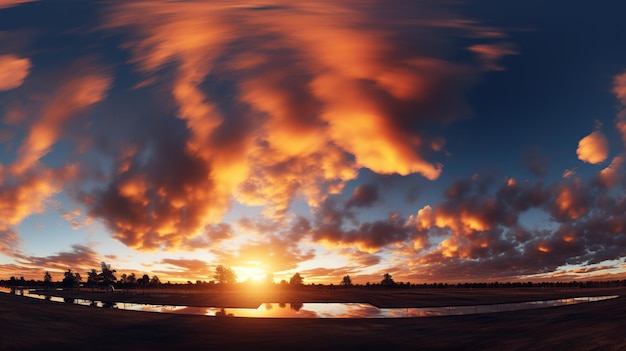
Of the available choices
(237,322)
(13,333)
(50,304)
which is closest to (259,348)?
(237,322)

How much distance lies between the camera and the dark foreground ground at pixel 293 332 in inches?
1247

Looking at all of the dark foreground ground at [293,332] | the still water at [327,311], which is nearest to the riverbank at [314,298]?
the still water at [327,311]

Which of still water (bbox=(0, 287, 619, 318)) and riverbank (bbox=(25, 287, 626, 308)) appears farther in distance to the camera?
riverbank (bbox=(25, 287, 626, 308))

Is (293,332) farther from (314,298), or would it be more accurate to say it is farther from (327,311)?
(314,298)

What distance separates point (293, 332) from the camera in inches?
1510

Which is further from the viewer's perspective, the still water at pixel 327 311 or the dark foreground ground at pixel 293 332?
the still water at pixel 327 311

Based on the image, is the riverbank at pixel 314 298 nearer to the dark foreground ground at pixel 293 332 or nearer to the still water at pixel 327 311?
the still water at pixel 327 311

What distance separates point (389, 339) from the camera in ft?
115

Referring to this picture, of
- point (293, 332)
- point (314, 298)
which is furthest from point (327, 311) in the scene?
point (314, 298)

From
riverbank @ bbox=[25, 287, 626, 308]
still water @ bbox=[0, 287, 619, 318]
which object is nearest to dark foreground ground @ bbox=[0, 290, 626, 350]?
still water @ bbox=[0, 287, 619, 318]

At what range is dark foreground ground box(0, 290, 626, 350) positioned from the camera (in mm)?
31672

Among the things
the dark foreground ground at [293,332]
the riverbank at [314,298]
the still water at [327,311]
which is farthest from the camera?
the riverbank at [314,298]

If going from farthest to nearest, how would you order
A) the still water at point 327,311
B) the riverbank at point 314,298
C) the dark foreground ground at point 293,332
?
the riverbank at point 314,298, the still water at point 327,311, the dark foreground ground at point 293,332

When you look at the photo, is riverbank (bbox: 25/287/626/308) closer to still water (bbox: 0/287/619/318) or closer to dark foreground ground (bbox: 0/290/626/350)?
still water (bbox: 0/287/619/318)
